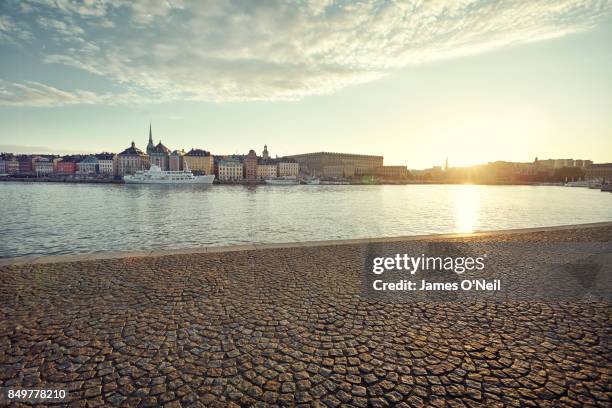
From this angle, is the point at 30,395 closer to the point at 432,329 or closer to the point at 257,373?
the point at 257,373

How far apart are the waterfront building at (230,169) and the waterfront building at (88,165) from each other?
2453 inches

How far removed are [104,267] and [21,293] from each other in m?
1.73

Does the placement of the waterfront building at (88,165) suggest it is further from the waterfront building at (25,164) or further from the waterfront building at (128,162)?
the waterfront building at (25,164)

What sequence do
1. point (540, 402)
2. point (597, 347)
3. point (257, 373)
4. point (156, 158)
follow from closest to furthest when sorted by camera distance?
point (540, 402), point (257, 373), point (597, 347), point (156, 158)

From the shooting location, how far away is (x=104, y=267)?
23.7 ft

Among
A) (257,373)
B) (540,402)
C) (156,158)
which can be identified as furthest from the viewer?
(156,158)

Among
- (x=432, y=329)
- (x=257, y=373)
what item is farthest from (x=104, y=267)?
(x=432, y=329)

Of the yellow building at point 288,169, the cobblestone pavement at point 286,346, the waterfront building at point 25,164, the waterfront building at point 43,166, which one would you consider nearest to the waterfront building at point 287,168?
the yellow building at point 288,169

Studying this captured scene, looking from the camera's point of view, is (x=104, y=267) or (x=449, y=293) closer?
(x=449, y=293)

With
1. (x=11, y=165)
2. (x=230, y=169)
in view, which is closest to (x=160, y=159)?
(x=230, y=169)

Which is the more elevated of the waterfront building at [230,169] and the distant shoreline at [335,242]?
the waterfront building at [230,169]

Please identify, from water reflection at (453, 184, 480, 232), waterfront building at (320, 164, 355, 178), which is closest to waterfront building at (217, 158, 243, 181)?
waterfront building at (320, 164, 355, 178)

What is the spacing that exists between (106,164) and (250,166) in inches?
2807

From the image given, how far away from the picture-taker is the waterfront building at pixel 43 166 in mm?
161875
